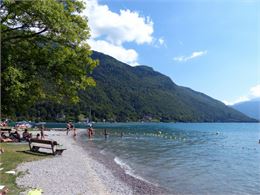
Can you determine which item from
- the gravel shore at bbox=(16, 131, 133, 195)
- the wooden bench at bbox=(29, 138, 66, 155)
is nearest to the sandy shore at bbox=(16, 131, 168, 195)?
the gravel shore at bbox=(16, 131, 133, 195)

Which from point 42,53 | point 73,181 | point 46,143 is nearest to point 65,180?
point 73,181

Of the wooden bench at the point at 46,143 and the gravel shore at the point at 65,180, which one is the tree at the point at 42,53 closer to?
the gravel shore at the point at 65,180

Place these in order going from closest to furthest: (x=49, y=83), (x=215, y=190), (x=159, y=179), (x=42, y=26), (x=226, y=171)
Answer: (x=42, y=26)
(x=49, y=83)
(x=215, y=190)
(x=159, y=179)
(x=226, y=171)

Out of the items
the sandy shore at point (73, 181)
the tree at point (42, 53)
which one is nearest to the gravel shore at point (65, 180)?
the sandy shore at point (73, 181)

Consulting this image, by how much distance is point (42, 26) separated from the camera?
53.4 ft

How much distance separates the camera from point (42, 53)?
16844 millimetres

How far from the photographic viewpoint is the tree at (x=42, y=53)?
15.0 meters

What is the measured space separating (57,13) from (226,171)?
74.6ft

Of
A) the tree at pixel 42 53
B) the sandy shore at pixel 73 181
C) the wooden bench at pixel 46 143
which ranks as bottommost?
the sandy shore at pixel 73 181

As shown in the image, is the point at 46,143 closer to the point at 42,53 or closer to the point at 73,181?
the point at 73,181

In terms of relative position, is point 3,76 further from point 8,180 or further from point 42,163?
point 42,163

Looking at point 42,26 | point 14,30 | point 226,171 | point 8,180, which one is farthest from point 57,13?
point 226,171

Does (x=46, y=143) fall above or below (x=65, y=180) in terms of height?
above

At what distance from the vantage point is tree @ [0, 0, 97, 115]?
49.2 ft
